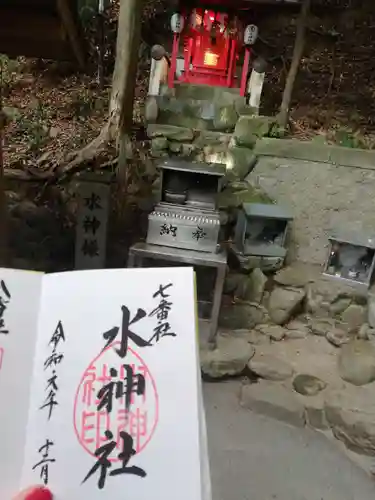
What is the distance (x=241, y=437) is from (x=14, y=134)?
2.85 metres

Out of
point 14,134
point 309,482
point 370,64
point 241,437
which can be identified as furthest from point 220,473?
point 370,64

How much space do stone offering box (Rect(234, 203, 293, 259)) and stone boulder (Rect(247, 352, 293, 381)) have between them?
0.70 metres

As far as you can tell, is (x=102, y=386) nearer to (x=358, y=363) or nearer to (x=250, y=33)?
(x=358, y=363)

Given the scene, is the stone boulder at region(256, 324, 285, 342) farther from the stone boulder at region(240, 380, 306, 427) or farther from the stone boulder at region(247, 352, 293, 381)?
the stone boulder at region(240, 380, 306, 427)

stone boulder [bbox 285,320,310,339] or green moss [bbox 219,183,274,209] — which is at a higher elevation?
green moss [bbox 219,183,274,209]

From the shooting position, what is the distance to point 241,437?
2037mm

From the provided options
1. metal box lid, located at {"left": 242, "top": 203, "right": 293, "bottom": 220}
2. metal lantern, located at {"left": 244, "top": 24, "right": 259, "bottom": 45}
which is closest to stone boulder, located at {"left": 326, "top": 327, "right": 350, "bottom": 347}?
metal box lid, located at {"left": 242, "top": 203, "right": 293, "bottom": 220}

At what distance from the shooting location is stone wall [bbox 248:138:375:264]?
296cm

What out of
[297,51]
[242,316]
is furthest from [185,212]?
[297,51]

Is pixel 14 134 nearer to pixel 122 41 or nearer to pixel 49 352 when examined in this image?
pixel 122 41

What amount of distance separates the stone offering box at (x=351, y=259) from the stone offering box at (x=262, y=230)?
0.32m

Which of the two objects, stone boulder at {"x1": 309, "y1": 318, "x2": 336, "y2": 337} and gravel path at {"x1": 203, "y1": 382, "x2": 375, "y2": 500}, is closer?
gravel path at {"x1": 203, "y1": 382, "x2": 375, "y2": 500}

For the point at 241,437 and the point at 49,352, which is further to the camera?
the point at 241,437

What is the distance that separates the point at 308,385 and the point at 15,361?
6.57 ft
